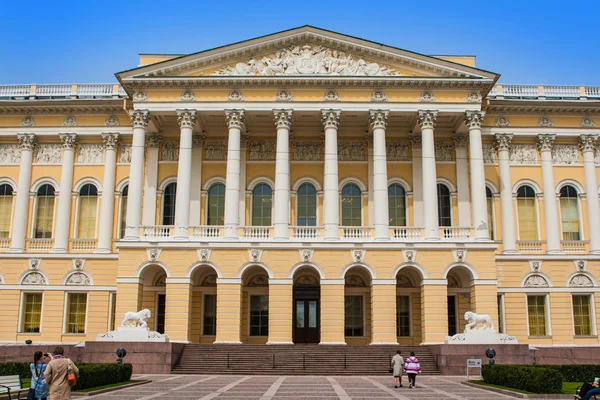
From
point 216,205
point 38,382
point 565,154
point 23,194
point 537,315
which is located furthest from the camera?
point 565,154

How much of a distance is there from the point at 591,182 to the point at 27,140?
35.8m

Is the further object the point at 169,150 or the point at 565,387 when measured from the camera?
the point at 169,150

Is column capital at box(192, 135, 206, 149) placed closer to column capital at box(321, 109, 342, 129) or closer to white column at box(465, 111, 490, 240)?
column capital at box(321, 109, 342, 129)

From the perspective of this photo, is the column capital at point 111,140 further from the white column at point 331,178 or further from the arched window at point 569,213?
the arched window at point 569,213

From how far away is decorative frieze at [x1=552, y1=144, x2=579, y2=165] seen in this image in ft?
147

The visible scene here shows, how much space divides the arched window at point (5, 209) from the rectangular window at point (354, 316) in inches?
865

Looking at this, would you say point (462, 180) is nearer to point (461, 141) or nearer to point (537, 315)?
point (461, 141)

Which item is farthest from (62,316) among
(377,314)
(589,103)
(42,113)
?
(589,103)

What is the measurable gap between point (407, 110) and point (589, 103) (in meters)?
12.3

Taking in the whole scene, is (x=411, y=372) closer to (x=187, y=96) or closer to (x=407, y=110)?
(x=407, y=110)

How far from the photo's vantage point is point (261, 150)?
44.3m

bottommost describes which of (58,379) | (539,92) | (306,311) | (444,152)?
(58,379)

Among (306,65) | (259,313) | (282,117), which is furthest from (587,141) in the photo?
(259,313)

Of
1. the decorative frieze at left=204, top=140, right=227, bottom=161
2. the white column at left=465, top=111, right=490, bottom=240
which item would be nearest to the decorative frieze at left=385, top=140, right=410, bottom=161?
the white column at left=465, top=111, right=490, bottom=240
